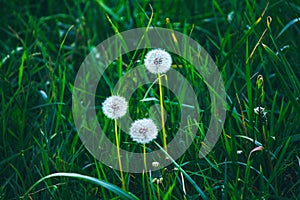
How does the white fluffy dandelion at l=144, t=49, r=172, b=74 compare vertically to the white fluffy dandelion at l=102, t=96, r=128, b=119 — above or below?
above

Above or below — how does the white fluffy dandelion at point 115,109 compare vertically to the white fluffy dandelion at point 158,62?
below

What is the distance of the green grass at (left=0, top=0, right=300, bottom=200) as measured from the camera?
1.15m

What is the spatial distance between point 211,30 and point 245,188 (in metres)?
0.87

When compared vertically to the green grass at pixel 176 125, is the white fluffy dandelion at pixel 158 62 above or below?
above

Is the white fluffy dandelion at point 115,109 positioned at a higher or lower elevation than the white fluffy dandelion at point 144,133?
higher

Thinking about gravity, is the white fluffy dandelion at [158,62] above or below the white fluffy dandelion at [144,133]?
above

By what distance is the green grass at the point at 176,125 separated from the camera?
3.76ft

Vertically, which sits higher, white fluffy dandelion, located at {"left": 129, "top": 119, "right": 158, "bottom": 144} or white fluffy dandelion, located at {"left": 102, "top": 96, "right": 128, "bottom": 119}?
white fluffy dandelion, located at {"left": 102, "top": 96, "right": 128, "bottom": 119}

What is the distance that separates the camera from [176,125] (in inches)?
51.9

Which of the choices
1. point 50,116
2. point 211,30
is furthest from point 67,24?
point 50,116

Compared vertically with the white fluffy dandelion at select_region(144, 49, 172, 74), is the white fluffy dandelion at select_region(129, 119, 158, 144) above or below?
below

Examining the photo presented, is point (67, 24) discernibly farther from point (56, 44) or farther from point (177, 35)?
point (177, 35)

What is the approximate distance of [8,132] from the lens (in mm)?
1412

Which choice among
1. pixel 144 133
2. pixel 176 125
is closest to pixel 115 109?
pixel 144 133
